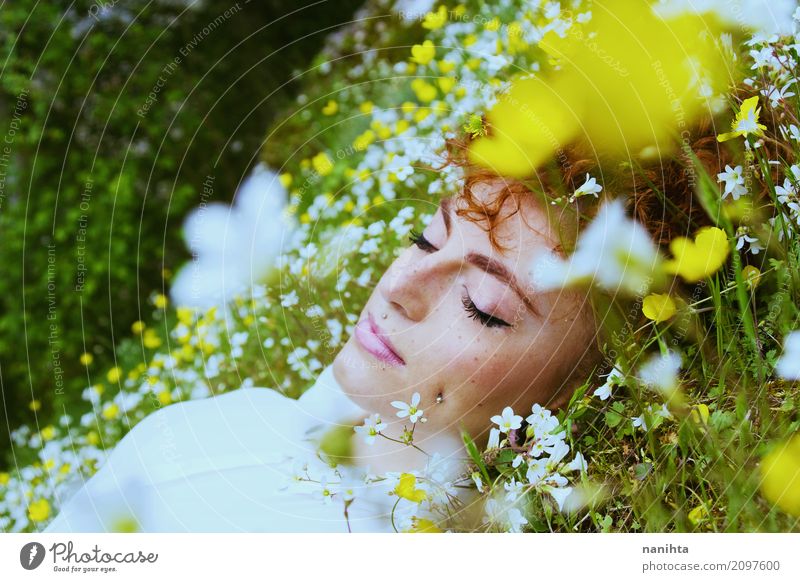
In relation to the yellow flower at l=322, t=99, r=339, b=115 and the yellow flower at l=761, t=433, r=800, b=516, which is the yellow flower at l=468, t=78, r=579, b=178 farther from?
the yellow flower at l=322, t=99, r=339, b=115

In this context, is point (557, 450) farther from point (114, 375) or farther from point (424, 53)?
point (114, 375)

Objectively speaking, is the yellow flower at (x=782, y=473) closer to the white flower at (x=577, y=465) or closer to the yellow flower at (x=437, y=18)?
the white flower at (x=577, y=465)

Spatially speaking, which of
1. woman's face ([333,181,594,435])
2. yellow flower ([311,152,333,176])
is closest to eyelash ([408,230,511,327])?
woman's face ([333,181,594,435])

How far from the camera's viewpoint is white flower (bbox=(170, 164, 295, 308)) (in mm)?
967

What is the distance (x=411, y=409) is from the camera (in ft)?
2.16

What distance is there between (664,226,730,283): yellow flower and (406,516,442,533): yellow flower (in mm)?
308

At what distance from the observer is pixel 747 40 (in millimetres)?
673

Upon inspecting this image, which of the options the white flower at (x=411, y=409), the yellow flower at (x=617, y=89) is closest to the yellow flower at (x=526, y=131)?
the yellow flower at (x=617, y=89)

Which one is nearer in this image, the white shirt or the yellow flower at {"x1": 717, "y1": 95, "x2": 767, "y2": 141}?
the yellow flower at {"x1": 717, "y1": 95, "x2": 767, "y2": 141}

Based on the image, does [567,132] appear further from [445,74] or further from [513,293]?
[445,74]

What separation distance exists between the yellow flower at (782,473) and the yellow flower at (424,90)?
1.92ft

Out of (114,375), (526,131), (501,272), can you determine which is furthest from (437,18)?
(114,375)

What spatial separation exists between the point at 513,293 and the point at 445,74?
0.43m

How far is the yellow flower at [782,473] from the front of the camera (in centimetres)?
59
